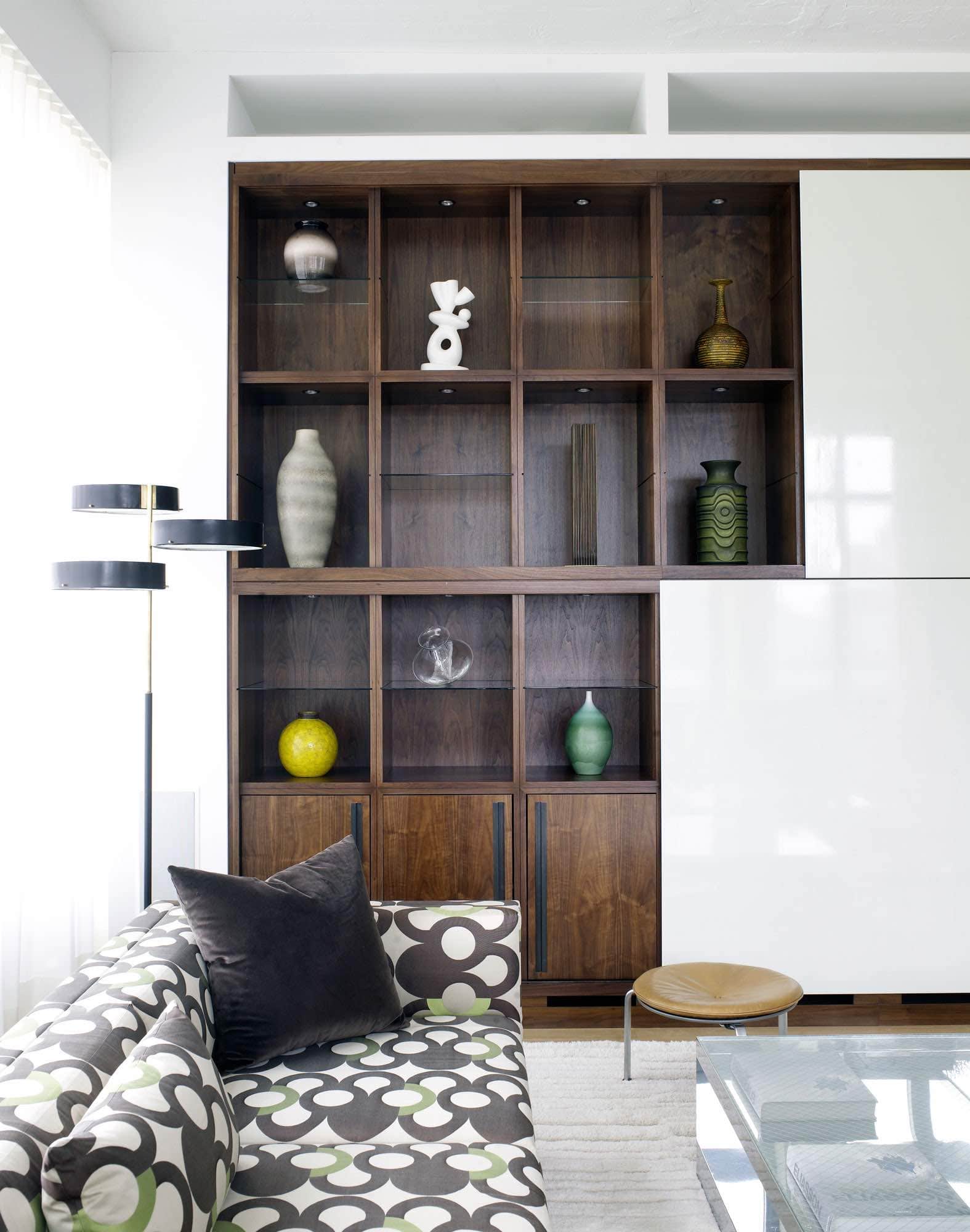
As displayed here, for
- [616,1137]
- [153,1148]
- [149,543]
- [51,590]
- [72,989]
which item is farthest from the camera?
[51,590]

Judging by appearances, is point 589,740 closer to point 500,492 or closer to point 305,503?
point 500,492

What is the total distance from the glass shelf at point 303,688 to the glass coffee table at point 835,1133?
1634mm

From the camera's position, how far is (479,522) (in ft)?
11.5

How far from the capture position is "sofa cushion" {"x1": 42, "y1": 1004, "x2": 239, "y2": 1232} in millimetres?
1097

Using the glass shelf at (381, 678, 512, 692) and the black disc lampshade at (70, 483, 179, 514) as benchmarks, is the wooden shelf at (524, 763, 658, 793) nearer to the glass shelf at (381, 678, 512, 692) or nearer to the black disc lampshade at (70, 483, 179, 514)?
the glass shelf at (381, 678, 512, 692)

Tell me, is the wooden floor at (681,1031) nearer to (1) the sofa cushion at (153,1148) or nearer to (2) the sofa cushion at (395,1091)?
(2) the sofa cushion at (395,1091)

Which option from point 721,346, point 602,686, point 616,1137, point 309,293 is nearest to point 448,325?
point 309,293

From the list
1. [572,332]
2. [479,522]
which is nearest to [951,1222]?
[479,522]

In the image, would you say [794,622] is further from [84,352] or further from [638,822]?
[84,352]

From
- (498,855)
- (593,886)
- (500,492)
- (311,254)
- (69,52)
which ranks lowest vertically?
(593,886)

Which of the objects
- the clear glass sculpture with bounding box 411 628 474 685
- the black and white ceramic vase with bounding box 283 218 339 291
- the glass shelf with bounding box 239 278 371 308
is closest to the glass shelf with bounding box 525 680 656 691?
the clear glass sculpture with bounding box 411 628 474 685

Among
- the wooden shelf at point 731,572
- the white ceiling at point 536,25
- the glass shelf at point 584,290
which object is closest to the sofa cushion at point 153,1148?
the wooden shelf at point 731,572

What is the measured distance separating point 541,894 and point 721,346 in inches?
75.0

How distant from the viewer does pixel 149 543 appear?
248 cm
